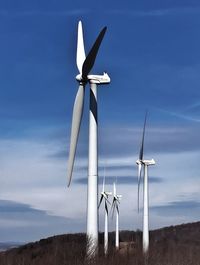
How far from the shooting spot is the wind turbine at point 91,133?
30.9 meters

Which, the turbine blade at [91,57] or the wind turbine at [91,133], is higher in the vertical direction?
the turbine blade at [91,57]

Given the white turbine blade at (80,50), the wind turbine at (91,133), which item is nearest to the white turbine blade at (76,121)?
the wind turbine at (91,133)

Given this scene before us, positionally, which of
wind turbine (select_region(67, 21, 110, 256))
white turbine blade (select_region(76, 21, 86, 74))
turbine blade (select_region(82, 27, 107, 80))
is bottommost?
wind turbine (select_region(67, 21, 110, 256))

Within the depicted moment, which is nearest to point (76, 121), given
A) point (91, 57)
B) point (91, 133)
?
point (91, 133)

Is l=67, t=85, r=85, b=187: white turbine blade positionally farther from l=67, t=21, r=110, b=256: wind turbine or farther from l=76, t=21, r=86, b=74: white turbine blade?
l=76, t=21, r=86, b=74: white turbine blade

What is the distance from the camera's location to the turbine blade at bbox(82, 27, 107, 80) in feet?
100

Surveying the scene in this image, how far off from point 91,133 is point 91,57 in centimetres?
372

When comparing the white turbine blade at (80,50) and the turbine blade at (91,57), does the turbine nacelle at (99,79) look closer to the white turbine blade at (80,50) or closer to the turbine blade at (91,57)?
the turbine blade at (91,57)

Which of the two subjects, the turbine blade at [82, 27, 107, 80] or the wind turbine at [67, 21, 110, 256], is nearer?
the turbine blade at [82, 27, 107, 80]

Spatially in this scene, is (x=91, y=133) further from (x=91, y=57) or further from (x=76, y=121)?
(x=91, y=57)

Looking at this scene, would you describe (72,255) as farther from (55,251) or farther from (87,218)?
(87,218)

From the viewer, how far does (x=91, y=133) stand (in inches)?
1256

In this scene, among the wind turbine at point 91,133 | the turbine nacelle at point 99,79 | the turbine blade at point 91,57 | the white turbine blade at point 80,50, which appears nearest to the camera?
the turbine blade at point 91,57

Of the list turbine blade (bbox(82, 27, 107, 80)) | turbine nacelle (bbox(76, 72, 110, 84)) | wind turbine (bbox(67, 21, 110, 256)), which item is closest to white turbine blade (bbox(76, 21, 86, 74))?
wind turbine (bbox(67, 21, 110, 256))
